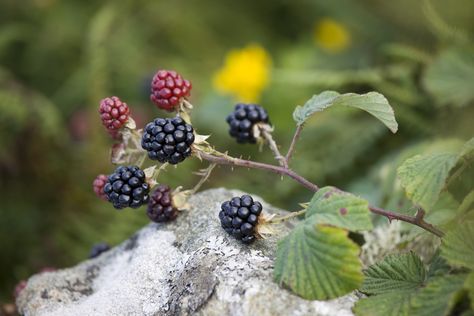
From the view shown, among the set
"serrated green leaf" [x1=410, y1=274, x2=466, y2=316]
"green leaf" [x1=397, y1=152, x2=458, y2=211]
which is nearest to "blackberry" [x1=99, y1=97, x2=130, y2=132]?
"green leaf" [x1=397, y1=152, x2=458, y2=211]

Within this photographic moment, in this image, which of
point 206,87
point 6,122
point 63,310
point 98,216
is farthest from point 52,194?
point 63,310

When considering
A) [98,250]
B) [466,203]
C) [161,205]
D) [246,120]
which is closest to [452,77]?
[466,203]

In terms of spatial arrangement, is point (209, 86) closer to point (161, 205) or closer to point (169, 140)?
point (161, 205)

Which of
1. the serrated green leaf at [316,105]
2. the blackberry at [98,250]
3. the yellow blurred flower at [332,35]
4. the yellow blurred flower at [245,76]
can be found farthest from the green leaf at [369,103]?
the yellow blurred flower at [332,35]

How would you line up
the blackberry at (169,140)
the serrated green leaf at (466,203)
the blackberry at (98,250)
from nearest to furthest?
the blackberry at (169,140)
the serrated green leaf at (466,203)
the blackberry at (98,250)

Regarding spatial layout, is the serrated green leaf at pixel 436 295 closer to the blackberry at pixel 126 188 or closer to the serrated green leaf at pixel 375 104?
the serrated green leaf at pixel 375 104

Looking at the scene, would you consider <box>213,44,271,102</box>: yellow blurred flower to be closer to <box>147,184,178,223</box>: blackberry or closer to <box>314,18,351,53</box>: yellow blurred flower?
<box>314,18,351,53</box>: yellow blurred flower
